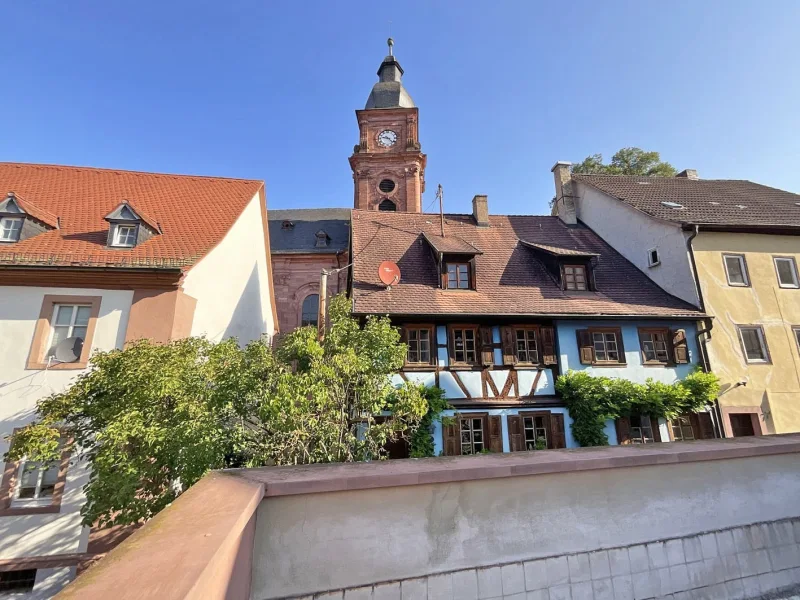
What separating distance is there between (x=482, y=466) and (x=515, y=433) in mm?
8026

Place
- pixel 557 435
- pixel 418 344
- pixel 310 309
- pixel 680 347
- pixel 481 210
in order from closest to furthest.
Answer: pixel 557 435
pixel 418 344
pixel 680 347
pixel 481 210
pixel 310 309

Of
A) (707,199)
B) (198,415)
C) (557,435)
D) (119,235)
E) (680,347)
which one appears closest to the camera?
→ (198,415)

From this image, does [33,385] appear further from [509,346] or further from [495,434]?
[509,346]

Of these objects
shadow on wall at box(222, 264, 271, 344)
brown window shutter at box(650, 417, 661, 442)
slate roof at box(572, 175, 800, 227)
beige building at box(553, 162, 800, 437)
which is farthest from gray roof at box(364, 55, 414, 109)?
brown window shutter at box(650, 417, 661, 442)

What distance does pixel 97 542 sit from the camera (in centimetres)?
752

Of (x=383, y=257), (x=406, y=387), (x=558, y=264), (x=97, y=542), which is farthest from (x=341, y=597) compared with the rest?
(x=558, y=264)

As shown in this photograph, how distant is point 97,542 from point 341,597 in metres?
7.28

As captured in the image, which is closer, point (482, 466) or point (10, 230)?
point (482, 466)

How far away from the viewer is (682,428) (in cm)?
1155

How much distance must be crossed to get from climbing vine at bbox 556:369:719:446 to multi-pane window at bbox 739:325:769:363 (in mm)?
1830

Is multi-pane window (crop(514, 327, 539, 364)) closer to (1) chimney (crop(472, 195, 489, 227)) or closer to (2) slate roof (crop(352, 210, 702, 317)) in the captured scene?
(2) slate roof (crop(352, 210, 702, 317))

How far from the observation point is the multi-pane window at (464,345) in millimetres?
11359

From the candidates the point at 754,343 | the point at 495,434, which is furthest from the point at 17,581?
the point at 754,343

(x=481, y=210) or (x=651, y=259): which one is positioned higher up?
(x=481, y=210)
